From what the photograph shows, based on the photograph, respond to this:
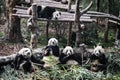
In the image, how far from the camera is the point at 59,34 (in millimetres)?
14086

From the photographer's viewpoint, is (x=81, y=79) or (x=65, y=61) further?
(x=65, y=61)

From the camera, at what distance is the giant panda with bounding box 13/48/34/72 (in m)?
8.71

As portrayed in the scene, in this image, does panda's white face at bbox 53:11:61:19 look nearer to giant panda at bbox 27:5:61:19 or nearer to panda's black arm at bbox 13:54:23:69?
giant panda at bbox 27:5:61:19

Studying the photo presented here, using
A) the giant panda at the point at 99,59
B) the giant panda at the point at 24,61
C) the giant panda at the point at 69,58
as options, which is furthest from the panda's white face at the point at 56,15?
the giant panda at the point at 24,61

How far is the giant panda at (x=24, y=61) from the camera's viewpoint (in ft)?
28.6

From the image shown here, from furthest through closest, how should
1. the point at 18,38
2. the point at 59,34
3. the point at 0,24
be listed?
the point at 0,24
the point at 59,34
the point at 18,38

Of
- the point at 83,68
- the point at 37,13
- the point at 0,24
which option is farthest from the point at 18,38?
the point at 83,68

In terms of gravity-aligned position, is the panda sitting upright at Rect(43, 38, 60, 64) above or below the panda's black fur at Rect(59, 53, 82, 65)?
above

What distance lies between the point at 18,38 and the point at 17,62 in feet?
11.8

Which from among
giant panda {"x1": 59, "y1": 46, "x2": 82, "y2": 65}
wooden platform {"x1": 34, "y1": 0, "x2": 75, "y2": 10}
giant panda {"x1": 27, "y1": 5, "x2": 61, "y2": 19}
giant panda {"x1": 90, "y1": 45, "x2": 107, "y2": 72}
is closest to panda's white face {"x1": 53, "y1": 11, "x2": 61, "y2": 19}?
giant panda {"x1": 27, "y1": 5, "x2": 61, "y2": 19}

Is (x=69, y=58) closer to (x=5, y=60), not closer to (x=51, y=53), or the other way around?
(x=51, y=53)

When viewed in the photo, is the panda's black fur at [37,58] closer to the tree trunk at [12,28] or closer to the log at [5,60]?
the log at [5,60]

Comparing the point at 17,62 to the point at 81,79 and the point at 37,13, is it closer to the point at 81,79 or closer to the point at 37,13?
the point at 81,79

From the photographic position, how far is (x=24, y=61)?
878cm
